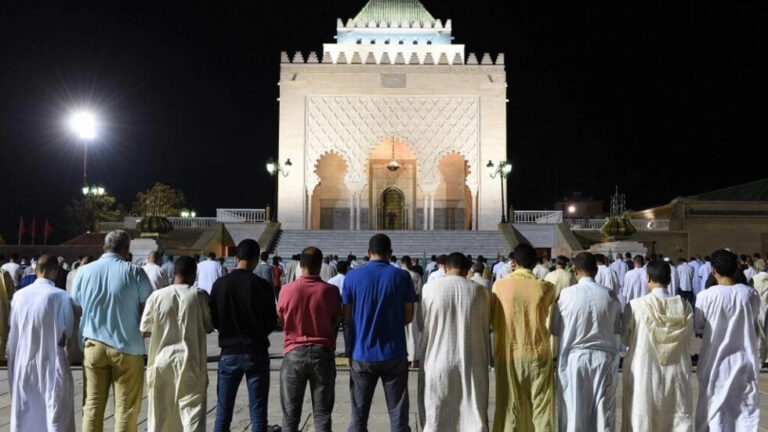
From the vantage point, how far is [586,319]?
16.9 feet

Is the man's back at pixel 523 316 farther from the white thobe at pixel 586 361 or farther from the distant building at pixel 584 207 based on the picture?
the distant building at pixel 584 207

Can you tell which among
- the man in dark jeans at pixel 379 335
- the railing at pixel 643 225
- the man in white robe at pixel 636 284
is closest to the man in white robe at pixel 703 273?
the man in white robe at pixel 636 284

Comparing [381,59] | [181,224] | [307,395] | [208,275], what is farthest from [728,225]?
[307,395]

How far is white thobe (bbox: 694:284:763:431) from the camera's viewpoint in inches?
200

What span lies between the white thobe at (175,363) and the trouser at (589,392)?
2.32m

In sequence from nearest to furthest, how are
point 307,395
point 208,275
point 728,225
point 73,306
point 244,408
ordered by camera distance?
point 73,306, point 244,408, point 307,395, point 208,275, point 728,225

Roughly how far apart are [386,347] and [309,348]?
18.9 inches

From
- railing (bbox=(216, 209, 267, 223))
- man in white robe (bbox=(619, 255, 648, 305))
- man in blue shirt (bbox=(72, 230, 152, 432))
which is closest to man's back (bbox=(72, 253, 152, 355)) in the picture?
man in blue shirt (bbox=(72, 230, 152, 432))

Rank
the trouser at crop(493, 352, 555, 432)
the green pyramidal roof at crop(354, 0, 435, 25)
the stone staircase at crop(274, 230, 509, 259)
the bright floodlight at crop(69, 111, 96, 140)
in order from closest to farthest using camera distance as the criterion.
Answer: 1. the trouser at crop(493, 352, 555, 432)
2. the stone staircase at crop(274, 230, 509, 259)
3. the bright floodlight at crop(69, 111, 96, 140)
4. the green pyramidal roof at crop(354, 0, 435, 25)

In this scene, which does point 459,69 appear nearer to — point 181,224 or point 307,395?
point 181,224

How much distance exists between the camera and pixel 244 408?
257 inches

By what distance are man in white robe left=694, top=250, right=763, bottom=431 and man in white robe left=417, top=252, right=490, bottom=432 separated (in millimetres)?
1463

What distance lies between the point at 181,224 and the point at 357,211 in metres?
6.59

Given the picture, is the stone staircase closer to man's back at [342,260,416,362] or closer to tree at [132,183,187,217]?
tree at [132,183,187,217]
